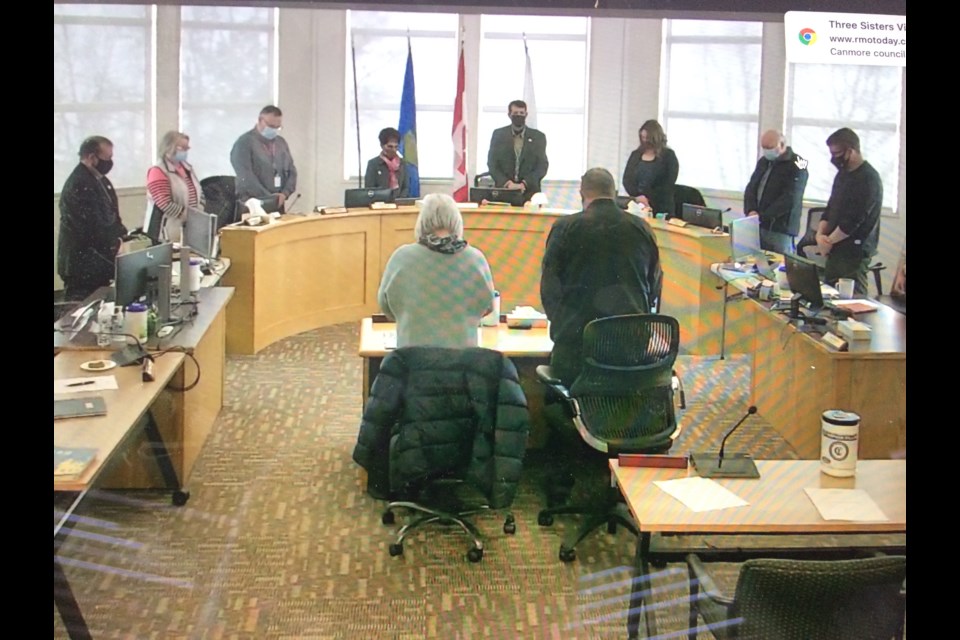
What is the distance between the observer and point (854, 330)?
12.7 feet

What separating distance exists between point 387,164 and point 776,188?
4.44ft

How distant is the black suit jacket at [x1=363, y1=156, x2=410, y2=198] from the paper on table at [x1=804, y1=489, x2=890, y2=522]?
188 cm

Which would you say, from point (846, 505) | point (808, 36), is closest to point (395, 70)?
point (808, 36)

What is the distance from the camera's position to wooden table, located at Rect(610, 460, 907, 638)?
9.02 ft

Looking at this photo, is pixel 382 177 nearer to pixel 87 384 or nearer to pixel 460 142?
pixel 460 142

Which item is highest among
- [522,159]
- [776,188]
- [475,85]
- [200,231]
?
[475,85]

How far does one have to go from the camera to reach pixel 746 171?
3.69 m

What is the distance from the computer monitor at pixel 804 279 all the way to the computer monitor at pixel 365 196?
5.38ft

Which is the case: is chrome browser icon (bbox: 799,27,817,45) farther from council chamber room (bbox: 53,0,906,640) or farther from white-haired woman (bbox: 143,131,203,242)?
white-haired woman (bbox: 143,131,203,242)

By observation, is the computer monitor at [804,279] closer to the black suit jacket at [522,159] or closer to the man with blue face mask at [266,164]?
the black suit jacket at [522,159]

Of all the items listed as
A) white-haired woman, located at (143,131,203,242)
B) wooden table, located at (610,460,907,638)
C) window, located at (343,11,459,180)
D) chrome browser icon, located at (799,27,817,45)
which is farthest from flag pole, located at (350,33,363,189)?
wooden table, located at (610,460,907,638)
